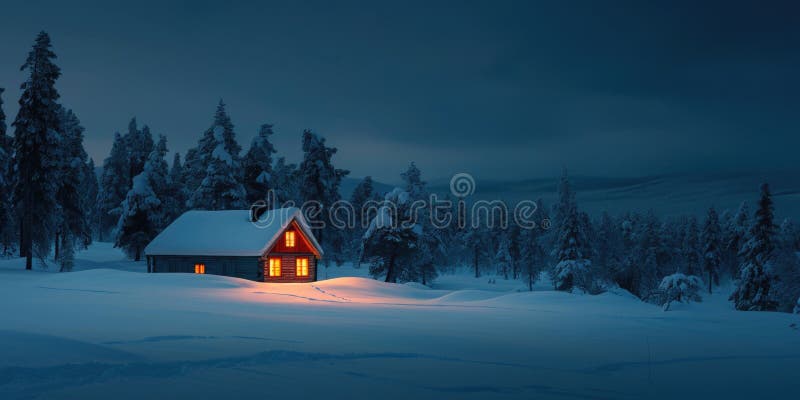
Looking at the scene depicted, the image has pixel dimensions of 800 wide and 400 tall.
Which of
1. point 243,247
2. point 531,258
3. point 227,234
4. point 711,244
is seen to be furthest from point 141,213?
point 711,244

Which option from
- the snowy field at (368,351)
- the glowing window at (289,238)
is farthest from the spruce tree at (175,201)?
the snowy field at (368,351)

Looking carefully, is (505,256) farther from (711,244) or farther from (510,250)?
(711,244)

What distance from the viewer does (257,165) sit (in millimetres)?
53781

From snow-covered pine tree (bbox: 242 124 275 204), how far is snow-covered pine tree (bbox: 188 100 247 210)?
2.01 meters

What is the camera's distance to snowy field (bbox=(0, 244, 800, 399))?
818 centimetres

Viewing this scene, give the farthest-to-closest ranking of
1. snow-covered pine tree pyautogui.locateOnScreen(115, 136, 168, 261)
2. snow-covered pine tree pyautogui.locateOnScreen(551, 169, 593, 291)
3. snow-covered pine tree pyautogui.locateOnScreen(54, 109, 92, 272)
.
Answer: snow-covered pine tree pyautogui.locateOnScreen(115, 136, 168, 261) < snow-covered pine tree pyautogui.locateOnScreen(551, 169, 593, 291) < snow-covered pine tree pyautogui.locateOnScreen(54, 109, 92, 272)

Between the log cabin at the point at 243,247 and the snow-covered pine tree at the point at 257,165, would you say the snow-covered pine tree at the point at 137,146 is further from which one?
the log cabin at the point at 243,247

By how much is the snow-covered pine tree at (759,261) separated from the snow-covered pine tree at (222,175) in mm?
41013

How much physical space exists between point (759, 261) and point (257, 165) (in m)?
42.9

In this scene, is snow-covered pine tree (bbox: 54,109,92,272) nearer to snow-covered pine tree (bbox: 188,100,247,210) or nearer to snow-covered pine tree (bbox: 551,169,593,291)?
snow-covered pine tree (bbox: 188,100,247,210)

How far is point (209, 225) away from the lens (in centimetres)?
3934

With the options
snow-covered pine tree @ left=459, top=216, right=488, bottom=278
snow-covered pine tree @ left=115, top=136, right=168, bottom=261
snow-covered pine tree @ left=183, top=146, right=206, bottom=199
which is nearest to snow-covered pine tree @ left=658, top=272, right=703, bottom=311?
snow-covered pine tree @ left=183, top=146, right=206, bottom=199

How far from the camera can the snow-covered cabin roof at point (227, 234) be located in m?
36.2

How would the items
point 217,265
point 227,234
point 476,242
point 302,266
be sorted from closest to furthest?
point 217,265 → point 227,234 → point 302,266 → point 476,242
